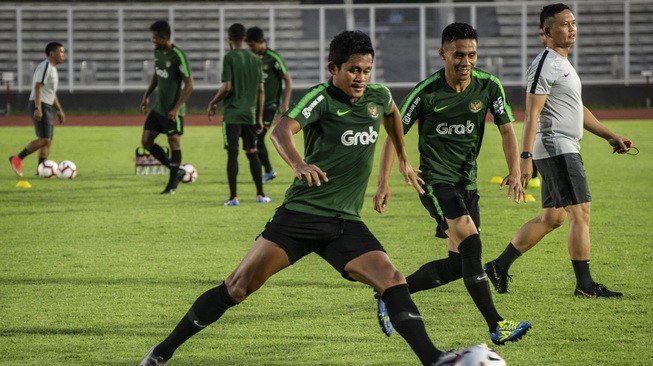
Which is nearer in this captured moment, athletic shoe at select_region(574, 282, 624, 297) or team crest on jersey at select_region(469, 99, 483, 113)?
team crest on jersey at select_region(469, 99, 483, 113)

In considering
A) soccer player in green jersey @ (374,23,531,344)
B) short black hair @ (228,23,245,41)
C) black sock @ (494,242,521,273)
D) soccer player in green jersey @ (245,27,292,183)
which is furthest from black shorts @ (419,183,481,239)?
soccer player in green jersey @ (245,27,292,183)

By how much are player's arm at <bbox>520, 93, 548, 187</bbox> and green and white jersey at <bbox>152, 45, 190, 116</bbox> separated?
8.22 meters

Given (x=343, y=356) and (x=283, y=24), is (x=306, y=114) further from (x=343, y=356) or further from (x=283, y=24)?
(x=283, y=24)

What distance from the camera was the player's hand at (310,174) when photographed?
6.09 m

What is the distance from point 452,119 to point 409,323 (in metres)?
2.24

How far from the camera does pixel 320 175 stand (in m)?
6.17

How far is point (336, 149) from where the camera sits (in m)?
6.52

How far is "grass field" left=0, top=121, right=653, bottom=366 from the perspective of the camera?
23.8ft

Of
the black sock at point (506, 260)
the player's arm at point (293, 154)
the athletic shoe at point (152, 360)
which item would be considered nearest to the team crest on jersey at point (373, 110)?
the player's arm at point (293, 154)

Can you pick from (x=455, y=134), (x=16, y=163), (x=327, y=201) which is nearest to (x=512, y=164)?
(x=455, y=134)

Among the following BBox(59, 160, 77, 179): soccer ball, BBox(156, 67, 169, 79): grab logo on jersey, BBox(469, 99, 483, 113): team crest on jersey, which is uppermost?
BBox(156, 67, 169, 79): grab logo on jersey

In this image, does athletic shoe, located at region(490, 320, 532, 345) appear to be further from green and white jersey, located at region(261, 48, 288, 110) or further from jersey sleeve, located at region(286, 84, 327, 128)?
green and white jersey, located at region(261, 48, 288, 110)

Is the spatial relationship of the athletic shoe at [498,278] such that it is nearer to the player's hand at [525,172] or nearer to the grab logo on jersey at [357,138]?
the player's hand at [525,172]

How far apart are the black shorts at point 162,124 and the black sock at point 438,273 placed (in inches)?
341
